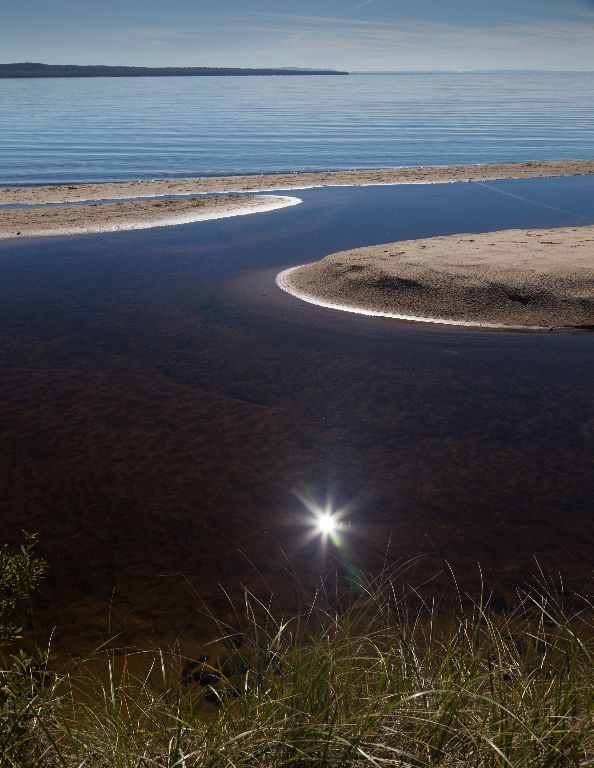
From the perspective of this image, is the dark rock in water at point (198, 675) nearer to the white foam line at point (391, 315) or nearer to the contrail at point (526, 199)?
the white foam line at point (391, 315)

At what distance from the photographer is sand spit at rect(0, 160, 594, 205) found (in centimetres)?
2298

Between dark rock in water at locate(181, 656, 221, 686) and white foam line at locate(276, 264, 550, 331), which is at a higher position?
white foam line at locate(276, 264, 550, 331)

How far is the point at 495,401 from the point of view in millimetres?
7832

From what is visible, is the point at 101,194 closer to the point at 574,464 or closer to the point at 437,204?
the point at 437,204

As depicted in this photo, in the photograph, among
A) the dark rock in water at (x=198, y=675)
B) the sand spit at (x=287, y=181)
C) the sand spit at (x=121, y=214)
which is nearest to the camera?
the dark rock in water at (x=198, y=675)

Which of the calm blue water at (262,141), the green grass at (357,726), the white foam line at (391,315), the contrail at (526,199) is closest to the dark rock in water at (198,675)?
the green grass at (357,726)

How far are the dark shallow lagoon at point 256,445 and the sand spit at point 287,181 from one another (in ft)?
37.5

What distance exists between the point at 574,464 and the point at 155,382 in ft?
13.6

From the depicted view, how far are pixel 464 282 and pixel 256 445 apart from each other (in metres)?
5.44

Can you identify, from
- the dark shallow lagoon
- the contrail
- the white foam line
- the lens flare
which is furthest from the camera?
the contrail

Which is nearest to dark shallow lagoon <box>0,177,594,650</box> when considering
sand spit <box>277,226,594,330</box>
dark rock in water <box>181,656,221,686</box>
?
dark rock in water <box>181,656,221,686</box>

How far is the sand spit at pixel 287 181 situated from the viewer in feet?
75.4

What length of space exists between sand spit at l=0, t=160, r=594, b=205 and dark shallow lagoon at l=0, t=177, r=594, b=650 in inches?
450

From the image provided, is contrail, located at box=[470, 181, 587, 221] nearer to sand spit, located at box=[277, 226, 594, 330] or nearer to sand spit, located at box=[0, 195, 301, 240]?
sand spit, located at box=[277, 226, 594, 330]
